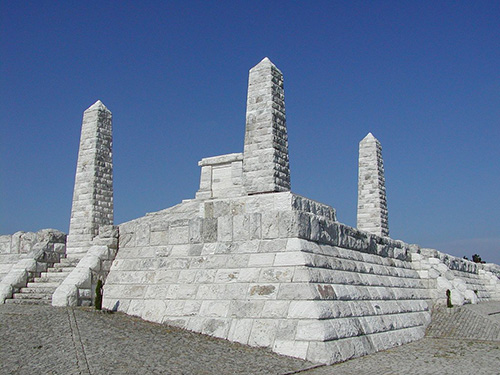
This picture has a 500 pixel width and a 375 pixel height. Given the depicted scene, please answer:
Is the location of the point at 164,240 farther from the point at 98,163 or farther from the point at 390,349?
the point at 98,163

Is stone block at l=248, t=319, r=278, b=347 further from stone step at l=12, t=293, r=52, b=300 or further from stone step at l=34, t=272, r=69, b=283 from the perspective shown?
stone step at l=34, t=272, r=69, b=283

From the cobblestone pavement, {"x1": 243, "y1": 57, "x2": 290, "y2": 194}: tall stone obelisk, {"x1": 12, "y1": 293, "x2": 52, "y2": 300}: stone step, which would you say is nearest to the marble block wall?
the cobblestone pavement

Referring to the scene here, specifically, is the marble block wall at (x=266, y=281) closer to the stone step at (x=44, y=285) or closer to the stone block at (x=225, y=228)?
the stone block at (x=225, y=228)

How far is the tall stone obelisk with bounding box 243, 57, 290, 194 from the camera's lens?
40.5 feet

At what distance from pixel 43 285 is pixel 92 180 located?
17.7 ft

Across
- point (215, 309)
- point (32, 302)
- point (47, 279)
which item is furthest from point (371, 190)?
point (32, 302)

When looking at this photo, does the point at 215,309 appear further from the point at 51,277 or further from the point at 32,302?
the point at 51,277

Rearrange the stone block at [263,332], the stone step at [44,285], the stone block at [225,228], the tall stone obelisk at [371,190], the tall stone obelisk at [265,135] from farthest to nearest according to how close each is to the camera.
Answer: the tall stone obelisk at [371,190] → the stone step at [44,285] → the tall stone obelisk at [265,135] → the stone block at [225,228] → the stone block at [263,332]

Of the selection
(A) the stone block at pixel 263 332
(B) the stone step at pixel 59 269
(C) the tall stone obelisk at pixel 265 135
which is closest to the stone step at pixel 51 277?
(B) the stone step at pixel 59 269

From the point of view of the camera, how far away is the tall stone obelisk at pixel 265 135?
12352 millimetres

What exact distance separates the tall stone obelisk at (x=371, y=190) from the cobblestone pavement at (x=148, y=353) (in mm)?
11214

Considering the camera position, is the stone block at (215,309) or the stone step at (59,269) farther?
the stone step at (59,269)

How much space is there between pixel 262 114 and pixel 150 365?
707cm

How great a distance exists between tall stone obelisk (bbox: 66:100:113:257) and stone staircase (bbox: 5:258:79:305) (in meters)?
3.15
